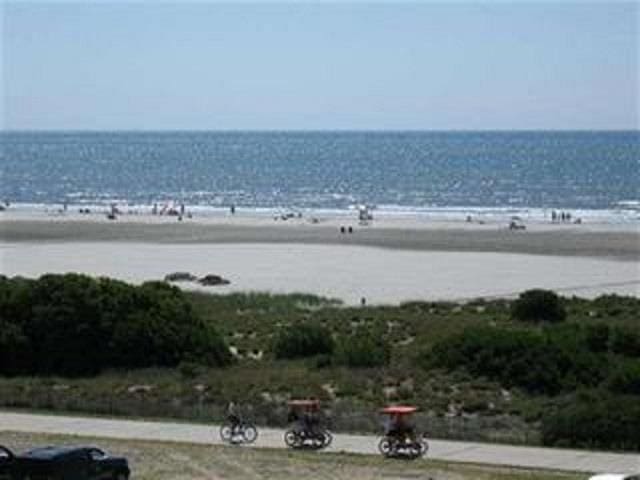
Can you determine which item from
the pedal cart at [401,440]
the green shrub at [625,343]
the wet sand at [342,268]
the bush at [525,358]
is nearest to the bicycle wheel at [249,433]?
the pedal cart at [401,440]

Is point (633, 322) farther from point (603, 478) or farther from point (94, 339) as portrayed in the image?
point (603, 478)

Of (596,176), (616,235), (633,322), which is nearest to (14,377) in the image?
(633,322)

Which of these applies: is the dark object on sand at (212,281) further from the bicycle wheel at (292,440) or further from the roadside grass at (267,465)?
the roadside grass at (267,465)

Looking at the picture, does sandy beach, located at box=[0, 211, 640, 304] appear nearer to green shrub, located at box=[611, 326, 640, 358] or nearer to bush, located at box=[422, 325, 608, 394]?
green shrub, located at box=[611, 326, 640, 358]

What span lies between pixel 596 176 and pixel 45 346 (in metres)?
156

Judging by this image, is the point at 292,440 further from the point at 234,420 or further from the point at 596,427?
the point at 596,427

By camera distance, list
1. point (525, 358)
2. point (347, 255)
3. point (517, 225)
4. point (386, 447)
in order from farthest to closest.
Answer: point (517, 225) → point (347, 255) → point (525, 358) → point (386, 447)

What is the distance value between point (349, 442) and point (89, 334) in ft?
41.5

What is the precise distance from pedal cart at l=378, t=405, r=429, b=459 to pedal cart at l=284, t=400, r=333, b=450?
1254mm

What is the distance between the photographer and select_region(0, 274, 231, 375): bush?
39531 millimetres

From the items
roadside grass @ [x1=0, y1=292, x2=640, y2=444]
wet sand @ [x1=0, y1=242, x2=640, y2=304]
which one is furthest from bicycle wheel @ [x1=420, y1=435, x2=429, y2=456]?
wet sand @ [x1=0, y1=242, x2=640, y2=304]

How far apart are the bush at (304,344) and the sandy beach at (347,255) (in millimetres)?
18815

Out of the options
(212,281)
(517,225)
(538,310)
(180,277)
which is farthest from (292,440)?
(517,225)

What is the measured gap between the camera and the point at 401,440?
27266mm
